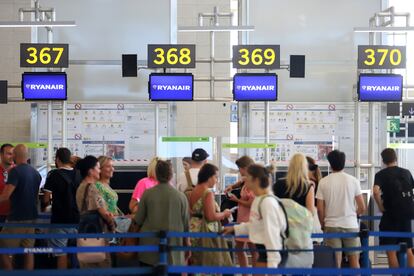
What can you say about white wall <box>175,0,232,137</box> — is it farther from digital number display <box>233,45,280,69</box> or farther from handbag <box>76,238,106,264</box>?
handbag <box>76,238,106,264</box>

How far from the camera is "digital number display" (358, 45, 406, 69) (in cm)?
1010

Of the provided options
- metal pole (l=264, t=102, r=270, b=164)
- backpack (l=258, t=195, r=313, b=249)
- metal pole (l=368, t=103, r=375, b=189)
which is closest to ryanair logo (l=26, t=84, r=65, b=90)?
metal pole (l=264, t=102, r=270, b=164)

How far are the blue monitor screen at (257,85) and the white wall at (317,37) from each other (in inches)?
63.1

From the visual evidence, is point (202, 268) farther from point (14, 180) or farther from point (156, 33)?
point (156, 33)

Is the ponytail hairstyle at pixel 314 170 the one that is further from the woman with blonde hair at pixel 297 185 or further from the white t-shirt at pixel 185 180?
the white t-shirt at pixel 185 180

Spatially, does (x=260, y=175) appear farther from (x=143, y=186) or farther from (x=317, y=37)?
(x=317, y=37)

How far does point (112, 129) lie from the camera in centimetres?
1152

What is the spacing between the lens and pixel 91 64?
11.7m

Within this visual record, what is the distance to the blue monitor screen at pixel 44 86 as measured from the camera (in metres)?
10.2

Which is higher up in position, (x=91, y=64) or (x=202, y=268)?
(x=91, y=64)

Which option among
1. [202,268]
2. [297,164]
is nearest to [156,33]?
[297,164]

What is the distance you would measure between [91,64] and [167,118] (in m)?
1.61

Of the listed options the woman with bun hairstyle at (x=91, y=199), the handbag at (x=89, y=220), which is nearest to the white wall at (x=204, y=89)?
the woman with bun hairstyle at (x=91, y=199)

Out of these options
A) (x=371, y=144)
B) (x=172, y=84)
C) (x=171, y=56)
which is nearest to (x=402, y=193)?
(x=371, y=144)
